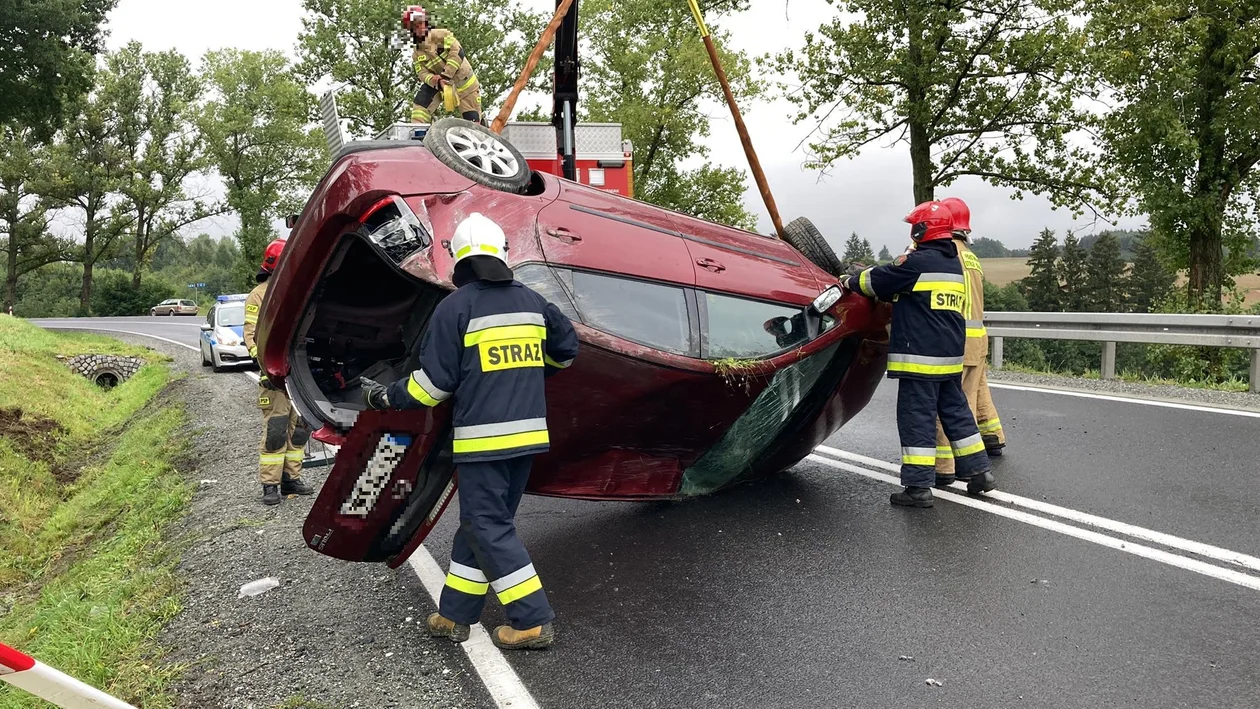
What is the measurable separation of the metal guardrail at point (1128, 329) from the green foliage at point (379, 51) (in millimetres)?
23459

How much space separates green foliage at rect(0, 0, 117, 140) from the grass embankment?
5.18 metres

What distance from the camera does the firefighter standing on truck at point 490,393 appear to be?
3229 millimetres

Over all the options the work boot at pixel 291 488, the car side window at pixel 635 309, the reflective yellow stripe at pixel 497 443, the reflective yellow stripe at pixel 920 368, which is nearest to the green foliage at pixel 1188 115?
the reflective yellow stripe at pixel 920 368

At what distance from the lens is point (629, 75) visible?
26.8m

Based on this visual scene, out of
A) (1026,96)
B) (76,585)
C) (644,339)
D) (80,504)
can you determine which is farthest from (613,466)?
(1026,96)

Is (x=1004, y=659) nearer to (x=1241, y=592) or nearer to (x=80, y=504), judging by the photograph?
(x=1241, y=592)

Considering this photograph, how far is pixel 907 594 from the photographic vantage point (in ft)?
11.5

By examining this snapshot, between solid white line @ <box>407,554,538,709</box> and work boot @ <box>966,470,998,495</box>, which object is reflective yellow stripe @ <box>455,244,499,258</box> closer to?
solid white line @ <box>407,554,538,709</box>

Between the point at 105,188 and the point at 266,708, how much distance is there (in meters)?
53.8

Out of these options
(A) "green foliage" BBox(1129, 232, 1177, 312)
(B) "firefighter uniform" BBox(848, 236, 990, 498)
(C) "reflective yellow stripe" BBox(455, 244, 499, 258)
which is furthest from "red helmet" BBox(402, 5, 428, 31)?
(A) "green foliage" BBox(1129, 232, 1177, 312)

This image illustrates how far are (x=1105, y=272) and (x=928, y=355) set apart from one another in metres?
55.9

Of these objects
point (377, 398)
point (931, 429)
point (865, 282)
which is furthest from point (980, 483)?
point (377, 398)

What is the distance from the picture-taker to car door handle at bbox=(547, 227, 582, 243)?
370cm

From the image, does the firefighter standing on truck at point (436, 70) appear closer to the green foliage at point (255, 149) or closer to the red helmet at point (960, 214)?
the red helmet at point (960, 214)
